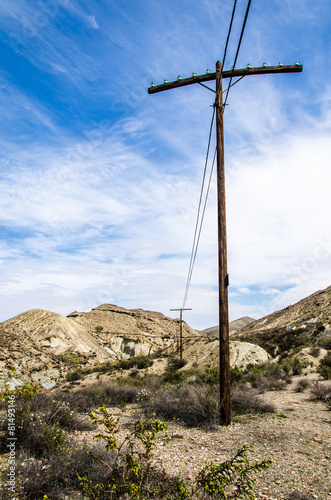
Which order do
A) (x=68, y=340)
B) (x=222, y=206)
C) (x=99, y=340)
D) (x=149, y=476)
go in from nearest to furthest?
1. (x=149, y=476)
2. (x=222, y=206)
3. (x=68, y=340)
4. (x=99, y=340)

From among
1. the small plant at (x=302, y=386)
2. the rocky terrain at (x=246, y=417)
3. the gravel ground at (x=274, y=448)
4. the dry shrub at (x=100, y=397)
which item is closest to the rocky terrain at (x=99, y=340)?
the rocky terrain at (x=246, y=417)

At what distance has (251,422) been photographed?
7875 mm

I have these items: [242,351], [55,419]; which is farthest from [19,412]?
[242,351]

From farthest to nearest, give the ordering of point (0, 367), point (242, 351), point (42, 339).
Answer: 1. point (42, 339)
2. point (242, 351)
3. point (0, 367)

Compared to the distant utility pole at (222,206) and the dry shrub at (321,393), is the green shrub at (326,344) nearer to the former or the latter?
the dry shrub at (321,393)

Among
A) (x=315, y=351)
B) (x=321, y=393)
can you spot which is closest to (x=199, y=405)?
(x=321, y=393)

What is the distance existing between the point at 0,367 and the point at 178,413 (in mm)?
14652

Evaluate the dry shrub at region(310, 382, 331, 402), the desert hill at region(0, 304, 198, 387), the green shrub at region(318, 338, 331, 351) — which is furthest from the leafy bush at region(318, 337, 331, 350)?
the desert hill at region(0, 304, 198, 387)

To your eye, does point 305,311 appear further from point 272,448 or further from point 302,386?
point 272,448

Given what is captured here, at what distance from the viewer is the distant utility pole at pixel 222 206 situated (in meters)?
7.76

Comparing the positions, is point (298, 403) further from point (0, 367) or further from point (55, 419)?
point (0, 367)

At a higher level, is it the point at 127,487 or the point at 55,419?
the point at 127,487

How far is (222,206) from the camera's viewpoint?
8.56 metres

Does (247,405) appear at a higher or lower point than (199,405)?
lower
